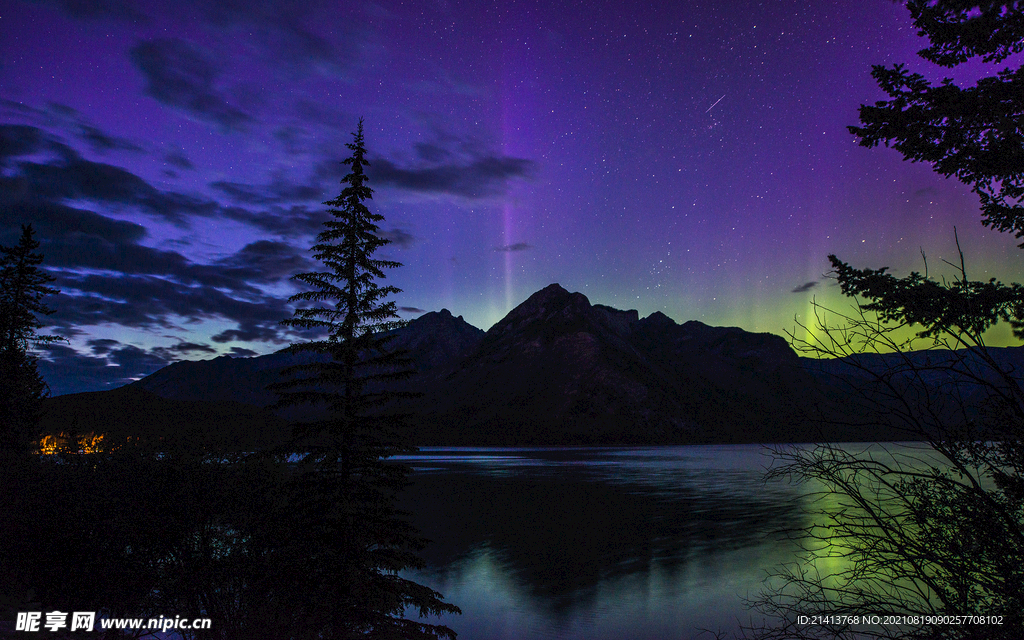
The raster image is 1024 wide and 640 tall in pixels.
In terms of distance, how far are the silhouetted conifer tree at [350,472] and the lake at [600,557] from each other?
10.0 m

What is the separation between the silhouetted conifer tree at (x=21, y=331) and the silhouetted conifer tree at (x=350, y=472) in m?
32.0

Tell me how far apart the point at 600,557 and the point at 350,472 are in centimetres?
2774

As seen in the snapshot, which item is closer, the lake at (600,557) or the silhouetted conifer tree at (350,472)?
the silhouetted conifer tree at (350,472)

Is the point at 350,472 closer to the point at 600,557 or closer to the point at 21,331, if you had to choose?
the point at 600,557

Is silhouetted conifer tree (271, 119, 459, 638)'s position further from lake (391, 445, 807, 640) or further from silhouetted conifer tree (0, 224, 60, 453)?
silhouetted conifer tree (0, 224, 60, 453)

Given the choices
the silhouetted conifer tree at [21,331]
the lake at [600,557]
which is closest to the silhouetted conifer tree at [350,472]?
the lake at [600,557]

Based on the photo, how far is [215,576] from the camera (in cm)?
1775

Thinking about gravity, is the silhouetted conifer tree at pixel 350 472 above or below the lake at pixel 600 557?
above

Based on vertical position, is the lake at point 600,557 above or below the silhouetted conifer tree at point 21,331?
below

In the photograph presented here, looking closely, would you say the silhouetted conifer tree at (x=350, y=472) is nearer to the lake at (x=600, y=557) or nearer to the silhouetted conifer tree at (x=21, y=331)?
the lake at (x=600, y=557)

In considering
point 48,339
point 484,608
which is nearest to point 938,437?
point 484,608

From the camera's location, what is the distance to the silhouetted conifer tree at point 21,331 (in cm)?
3809

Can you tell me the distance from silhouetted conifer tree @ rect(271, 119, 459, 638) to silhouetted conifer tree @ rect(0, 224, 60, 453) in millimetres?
32046

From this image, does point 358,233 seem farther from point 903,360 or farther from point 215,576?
point 903,360
